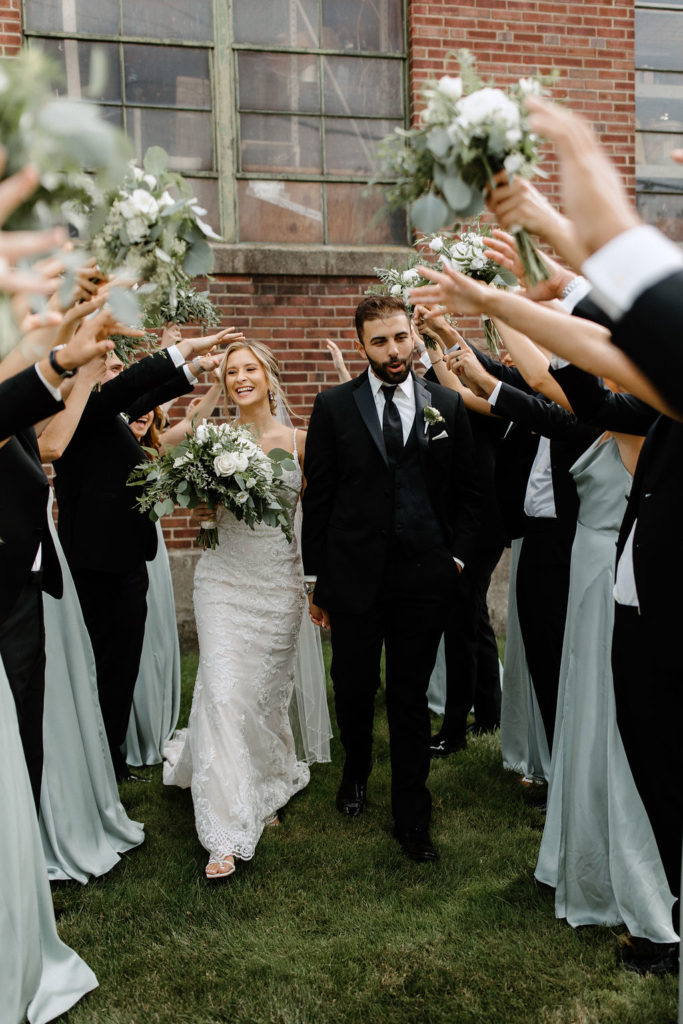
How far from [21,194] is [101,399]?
271 centimetres

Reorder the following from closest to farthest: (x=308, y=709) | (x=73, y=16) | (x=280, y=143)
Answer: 1. (x=308, y=709)
2. (x=73, y=16)
3. (x=280, y=143)

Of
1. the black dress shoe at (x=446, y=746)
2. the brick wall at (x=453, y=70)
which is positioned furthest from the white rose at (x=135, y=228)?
the brick wall at (x=453, y=70)

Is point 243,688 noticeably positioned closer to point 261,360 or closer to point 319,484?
point 319,484

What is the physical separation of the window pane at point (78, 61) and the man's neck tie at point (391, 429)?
4.37 metres

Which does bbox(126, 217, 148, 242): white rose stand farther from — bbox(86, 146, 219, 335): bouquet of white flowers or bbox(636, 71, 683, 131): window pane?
bbox(636, 71, 683, 131): window pane

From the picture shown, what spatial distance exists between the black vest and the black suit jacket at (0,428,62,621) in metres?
1.69

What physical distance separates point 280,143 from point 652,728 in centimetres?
623

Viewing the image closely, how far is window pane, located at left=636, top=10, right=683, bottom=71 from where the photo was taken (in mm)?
8000

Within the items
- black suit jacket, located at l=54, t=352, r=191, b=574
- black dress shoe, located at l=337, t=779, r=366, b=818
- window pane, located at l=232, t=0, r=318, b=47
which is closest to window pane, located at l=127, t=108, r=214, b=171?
window pane, located at l=232, t=0, r=318, b=47

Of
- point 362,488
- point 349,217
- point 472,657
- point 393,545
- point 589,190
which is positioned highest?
point 349,217

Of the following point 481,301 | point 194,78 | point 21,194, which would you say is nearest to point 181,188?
point 21,194

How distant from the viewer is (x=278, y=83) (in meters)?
7.50

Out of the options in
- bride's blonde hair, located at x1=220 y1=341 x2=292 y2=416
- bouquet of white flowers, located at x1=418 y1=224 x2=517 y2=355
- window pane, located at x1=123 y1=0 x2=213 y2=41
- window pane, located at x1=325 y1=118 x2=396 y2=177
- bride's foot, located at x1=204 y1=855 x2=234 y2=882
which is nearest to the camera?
bouquet of white flowers, located at x1=418 y1=224 x2=517 y2=355

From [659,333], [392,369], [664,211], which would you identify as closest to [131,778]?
[392,369]
